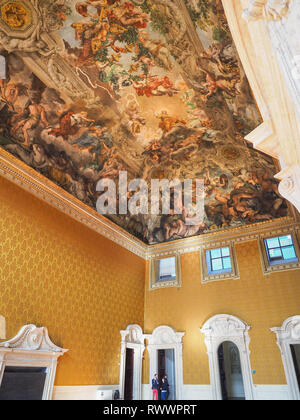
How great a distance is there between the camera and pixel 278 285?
1309cm

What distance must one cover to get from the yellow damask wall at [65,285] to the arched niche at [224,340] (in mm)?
4115

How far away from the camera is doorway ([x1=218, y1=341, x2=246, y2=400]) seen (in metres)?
17.1

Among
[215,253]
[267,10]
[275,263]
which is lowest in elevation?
[267,10]

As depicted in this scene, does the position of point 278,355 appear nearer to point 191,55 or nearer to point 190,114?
point 190,114

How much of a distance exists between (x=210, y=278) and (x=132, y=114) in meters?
9.04

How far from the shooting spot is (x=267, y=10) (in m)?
2.60

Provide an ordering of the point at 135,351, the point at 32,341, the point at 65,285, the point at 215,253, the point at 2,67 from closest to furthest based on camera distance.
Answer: the point at 2,67
the point at 32,341
the point at 65,285
the point at 135,351
the point at 215,253

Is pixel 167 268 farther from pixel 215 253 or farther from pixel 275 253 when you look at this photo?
pixel 275 253

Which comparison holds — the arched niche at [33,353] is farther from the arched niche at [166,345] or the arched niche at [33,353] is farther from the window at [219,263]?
the window at [219,263]

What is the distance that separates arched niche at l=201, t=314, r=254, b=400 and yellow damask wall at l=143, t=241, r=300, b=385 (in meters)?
0.26

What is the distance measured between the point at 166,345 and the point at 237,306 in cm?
420

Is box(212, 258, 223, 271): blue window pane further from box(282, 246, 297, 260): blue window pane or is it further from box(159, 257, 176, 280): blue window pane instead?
box(282, 246, 297, 260): blue window pane

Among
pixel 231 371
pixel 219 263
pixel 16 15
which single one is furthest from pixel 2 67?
pixel 231 371
